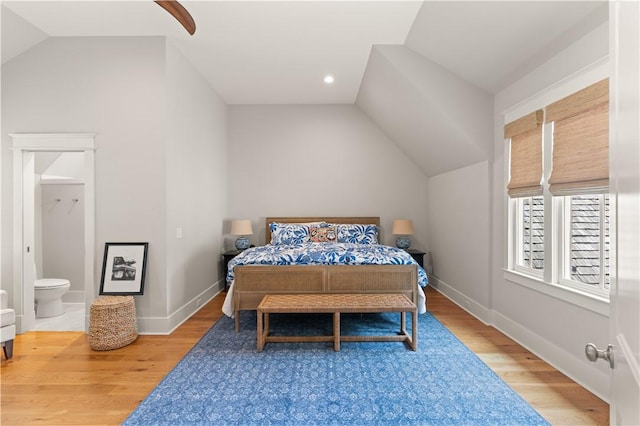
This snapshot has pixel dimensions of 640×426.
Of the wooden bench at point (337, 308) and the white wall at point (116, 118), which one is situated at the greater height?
the white wall at point (116, 118)

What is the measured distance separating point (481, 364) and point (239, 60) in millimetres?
3846

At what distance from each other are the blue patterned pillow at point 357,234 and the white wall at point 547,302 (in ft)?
6.01

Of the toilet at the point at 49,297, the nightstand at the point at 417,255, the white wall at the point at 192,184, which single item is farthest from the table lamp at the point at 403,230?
the toilet at the point at 49,297

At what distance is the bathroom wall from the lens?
4.31 metres

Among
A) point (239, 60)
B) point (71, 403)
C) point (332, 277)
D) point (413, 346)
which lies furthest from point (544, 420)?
point (239, 60)

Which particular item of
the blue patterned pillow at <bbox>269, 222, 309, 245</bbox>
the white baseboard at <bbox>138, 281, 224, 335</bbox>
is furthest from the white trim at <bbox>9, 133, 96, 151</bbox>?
the blue patterned pillow at <bbox>269, 222, 309, 245</bbox>

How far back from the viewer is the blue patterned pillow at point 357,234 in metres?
4.89

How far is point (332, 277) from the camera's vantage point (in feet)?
11.1

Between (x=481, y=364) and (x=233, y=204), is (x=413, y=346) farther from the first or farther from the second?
(x=233, y=204)

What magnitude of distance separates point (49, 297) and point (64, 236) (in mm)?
1003

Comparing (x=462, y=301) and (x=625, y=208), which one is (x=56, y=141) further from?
(x=462, y=301)

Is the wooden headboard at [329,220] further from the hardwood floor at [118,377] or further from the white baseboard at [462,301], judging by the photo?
the hardwood floor at [118,377]

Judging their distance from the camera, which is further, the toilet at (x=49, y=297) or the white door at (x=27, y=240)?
the toilet at (x=49, y=297)

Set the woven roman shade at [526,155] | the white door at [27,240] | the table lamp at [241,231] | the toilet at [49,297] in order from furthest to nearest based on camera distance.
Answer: the table lamp at [241,231], the toilet at [49,297], the white door at [27,240], the woven roman shade at [526,155]
